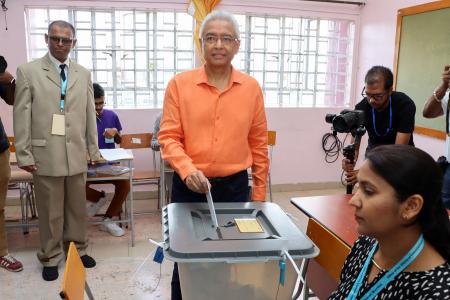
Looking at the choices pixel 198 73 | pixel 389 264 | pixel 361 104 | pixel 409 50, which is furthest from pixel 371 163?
pixel 409 50

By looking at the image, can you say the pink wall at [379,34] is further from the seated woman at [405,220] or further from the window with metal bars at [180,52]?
the seated woman at [405,220]

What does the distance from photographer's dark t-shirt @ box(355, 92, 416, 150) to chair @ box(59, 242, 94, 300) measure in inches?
68.2

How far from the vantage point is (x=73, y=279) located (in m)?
1.17

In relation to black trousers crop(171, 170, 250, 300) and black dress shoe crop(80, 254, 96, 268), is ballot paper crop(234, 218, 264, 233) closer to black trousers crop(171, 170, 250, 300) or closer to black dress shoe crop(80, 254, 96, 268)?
black trousers crop(171, 170, 250, 300)

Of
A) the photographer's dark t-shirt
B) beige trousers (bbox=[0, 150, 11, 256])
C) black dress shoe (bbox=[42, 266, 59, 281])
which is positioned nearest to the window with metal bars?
beige trousers (bbox=[0, 150, 11, 256])

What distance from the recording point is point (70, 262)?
3.86 ft

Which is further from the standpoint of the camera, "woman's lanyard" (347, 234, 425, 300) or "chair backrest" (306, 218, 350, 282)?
"chair backrest" (306, 218, 350, 282)

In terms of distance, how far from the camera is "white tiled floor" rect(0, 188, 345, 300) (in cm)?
242

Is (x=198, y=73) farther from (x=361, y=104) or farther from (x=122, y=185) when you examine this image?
(x=122, y=185)

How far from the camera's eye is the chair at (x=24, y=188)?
3.04m

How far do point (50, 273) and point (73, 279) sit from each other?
165 cm

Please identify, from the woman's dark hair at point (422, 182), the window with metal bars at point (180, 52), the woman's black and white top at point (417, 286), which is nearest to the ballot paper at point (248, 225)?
the woman's black and white top at point (417, 286)

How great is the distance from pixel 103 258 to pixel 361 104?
2.17 metres

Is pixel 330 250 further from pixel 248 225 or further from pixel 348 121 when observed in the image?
pixel 348 121
